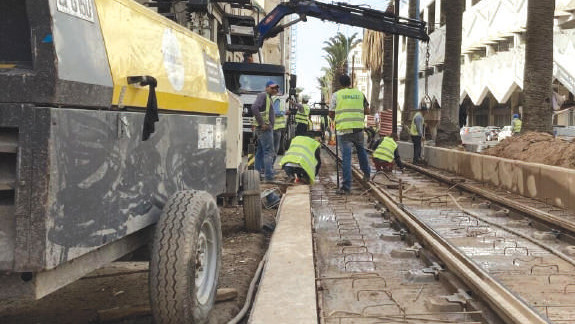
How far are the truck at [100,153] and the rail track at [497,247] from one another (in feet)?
5.17

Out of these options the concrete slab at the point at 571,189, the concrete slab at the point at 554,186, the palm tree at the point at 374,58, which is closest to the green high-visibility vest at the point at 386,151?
the concrete slab at the point at 554,186

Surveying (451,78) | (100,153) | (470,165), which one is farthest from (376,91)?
(100,153)

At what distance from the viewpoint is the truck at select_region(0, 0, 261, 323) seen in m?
2.60

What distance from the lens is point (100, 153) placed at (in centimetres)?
301

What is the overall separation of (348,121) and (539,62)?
455 cm

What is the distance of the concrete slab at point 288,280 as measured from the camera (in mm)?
3729

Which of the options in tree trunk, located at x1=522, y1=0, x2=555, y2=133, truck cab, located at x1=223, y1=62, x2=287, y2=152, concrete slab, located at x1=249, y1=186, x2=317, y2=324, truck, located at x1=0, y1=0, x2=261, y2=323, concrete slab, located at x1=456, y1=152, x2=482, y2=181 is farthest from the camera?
truck cab, located at x1=223, y1=62, x2=287, y2=152

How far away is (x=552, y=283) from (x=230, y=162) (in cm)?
330

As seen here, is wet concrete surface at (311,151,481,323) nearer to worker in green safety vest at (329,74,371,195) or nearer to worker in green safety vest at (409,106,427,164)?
worker in green safety vest at (329,74,371,195)

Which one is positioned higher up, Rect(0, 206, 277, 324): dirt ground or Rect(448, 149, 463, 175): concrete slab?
Rect(448, 149, 463, 175): concrete slab

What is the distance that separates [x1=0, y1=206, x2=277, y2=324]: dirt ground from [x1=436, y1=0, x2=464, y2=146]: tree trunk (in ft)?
44.8

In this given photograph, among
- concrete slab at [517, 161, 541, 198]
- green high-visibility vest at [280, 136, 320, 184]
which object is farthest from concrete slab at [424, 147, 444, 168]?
green high-visibility vest at [280, 136, 320, 184]

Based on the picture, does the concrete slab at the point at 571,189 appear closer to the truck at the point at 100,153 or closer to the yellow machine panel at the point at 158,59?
the yellow machine panel at the point at 158,59

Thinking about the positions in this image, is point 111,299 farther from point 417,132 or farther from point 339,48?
point 339,48
